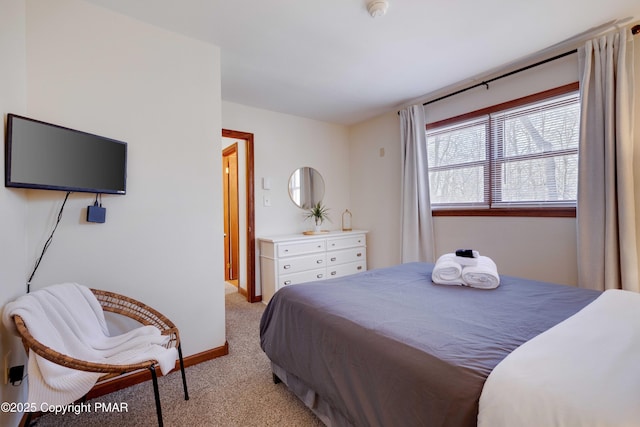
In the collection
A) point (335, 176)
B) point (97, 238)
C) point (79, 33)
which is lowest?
point (97, 238)

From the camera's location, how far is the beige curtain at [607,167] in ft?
6.44

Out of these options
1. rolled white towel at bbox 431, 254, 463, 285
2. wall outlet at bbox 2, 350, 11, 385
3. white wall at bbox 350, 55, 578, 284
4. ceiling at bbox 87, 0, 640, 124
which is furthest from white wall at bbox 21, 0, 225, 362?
white wall at bbox 350, 55, 578, 284

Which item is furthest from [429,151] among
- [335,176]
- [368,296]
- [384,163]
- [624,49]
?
[368,296]

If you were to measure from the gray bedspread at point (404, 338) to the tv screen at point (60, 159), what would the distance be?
129 centimetres

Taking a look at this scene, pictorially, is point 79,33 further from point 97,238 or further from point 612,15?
point 612,15

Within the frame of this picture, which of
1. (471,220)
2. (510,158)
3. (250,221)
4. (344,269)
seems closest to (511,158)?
(510,158)

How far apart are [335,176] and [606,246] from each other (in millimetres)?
3046

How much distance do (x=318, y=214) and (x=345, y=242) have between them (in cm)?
55

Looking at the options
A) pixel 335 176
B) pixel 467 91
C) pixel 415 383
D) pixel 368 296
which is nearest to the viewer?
pixel 415 383

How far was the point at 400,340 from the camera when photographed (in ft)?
3.47

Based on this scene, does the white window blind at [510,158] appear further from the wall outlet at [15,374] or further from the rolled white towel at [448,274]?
the wall outlet at [15,374]

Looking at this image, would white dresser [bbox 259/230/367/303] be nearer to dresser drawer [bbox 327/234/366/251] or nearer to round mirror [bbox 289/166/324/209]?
dresser drawer [bbox 327/234/366/251]

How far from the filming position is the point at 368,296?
5.15 ft

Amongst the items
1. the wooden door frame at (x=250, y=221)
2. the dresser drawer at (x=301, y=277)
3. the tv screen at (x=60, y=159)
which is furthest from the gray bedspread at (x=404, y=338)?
the wooden door frame at (x=250, y=221)
